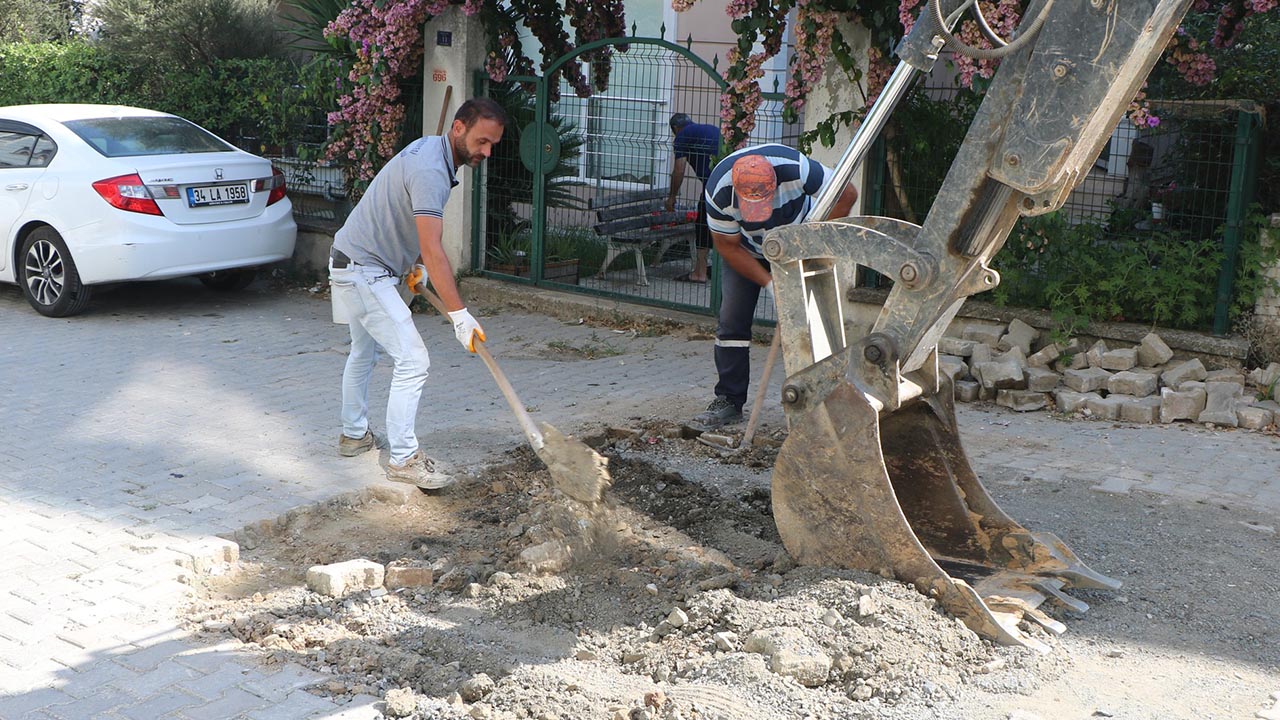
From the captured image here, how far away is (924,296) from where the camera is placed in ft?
13.4

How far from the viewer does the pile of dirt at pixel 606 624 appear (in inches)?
146

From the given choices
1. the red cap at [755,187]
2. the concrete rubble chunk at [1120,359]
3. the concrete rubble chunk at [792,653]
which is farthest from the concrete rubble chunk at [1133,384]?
the concrete rubble chunk at [792,653]

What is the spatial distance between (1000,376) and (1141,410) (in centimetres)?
82

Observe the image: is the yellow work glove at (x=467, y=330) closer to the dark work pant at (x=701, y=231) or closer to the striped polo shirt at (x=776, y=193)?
the striped polo shirt at (x=776, y=193)

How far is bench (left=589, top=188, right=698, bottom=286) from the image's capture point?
1042cm

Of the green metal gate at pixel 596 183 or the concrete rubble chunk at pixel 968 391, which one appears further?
the green metal gate at pixel 596 183

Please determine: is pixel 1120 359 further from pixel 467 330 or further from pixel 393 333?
pixel 393 333

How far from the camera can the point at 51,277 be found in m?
9.73

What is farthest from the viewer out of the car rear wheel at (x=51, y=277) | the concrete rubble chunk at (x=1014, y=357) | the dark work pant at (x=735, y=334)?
the car rear wheel at (x=51, y=277)

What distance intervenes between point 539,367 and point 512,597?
4.14 metres

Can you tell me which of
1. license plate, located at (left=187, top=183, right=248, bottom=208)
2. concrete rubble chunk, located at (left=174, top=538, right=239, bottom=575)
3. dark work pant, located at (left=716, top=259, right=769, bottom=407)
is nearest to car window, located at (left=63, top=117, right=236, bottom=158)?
license plate, located at (left=187, top=183, right=248, bottom=208)

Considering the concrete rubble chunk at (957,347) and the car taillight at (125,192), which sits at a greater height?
the car taillight at (125,192)

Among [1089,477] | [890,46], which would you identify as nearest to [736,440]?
[1089,477]

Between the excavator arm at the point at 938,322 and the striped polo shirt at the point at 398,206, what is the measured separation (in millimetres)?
1879
